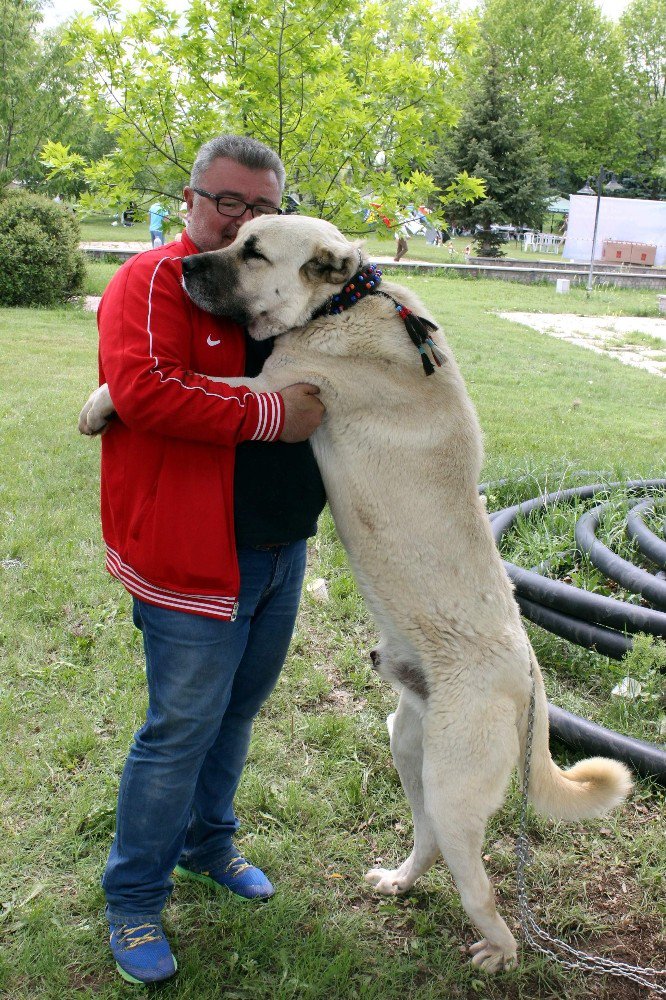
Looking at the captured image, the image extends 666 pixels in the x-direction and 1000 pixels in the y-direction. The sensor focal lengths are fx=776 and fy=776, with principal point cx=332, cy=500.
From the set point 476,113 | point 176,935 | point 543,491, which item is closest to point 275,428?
point 176,935

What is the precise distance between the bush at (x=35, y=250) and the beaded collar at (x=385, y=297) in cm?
1257

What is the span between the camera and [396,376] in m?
2.39

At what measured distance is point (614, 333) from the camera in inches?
587

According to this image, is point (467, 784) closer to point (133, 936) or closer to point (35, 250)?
point (133, 936)

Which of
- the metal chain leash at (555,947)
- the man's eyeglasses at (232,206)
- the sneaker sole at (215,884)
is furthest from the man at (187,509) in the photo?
the metal chain leash at (555,947)

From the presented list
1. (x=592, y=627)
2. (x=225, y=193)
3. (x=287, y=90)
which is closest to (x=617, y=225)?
(x=287, y=90)

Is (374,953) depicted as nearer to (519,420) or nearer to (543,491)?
(543,491)

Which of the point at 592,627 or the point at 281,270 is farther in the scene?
the point at 592,627

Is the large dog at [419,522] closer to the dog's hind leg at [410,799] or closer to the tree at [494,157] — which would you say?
the dog's hind leg at [410,799]

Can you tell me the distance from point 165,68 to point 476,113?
2867cm

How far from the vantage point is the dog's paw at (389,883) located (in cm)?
276

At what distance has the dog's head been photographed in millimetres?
2268

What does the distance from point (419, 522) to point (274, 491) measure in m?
0.44

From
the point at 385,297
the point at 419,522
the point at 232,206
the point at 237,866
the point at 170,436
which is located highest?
the point at 232,206
